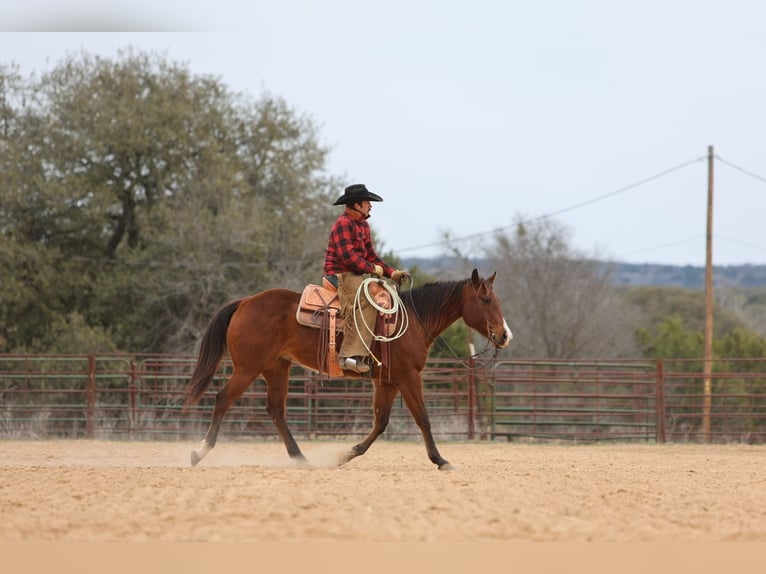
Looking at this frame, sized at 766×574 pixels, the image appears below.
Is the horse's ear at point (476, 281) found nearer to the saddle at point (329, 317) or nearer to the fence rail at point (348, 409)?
the saddle at point (329, 317)

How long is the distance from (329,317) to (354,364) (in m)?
0.50

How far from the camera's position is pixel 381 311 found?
29.9 feet

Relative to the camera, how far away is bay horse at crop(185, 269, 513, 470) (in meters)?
9.20

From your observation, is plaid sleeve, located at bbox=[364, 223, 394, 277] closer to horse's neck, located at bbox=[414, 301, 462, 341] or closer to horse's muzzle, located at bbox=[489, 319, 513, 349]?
horse's neck, located at bbox=[414, 301, 462, 341]

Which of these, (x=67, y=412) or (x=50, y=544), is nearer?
(x=50, y=544)

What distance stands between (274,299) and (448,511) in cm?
397

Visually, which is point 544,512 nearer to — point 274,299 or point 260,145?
point 274,299

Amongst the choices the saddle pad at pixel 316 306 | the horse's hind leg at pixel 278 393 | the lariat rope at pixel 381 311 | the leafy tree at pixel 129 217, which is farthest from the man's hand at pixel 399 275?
the leafy tree at pixel 129 217

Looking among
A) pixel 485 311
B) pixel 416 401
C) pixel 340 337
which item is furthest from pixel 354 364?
pixel 485 311

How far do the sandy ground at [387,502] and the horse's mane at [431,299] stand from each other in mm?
1412

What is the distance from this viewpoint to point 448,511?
611 centimetres

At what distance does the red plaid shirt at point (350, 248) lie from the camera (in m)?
9.21

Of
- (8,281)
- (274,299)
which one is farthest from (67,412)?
(274,299)

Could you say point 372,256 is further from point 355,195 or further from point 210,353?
point 210,353
